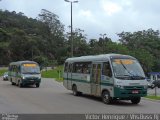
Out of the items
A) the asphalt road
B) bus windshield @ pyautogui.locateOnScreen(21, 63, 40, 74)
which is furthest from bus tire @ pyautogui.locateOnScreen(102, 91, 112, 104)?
bus windshield @ pyautogui.locateOnScreen(21, 63, 40, 74)

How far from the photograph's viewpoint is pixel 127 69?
71.2ft

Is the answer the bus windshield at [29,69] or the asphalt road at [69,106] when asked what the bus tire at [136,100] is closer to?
the asphalt road at [69,106]

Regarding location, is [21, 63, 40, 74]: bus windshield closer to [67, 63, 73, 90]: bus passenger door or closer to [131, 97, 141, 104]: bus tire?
[67, 63, 73, 90]: bus passenger door

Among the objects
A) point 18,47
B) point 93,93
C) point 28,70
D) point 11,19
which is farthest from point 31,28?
point 93,93

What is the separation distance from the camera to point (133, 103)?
2223 centimetres

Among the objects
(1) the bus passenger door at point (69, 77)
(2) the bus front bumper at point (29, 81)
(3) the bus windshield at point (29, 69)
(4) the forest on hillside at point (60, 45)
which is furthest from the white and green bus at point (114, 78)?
(4) the forest on hillside at point (60, 45)

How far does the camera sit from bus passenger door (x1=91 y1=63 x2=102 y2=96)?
76.1 ft

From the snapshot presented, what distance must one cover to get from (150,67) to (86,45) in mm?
20675

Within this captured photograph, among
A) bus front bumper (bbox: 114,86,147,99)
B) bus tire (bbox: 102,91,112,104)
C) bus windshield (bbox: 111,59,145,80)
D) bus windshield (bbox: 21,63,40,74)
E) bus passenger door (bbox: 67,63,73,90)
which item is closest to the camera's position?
bus front bumper (bbox: 114,86,147,99)

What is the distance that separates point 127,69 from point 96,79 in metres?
2.52

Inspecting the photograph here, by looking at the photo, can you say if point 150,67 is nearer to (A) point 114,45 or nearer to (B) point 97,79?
(A) point 114,45

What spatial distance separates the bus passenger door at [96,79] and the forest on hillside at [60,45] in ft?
225

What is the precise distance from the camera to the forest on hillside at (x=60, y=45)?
106500 mm

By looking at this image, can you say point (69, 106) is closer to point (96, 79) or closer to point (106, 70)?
point (106, 70)
